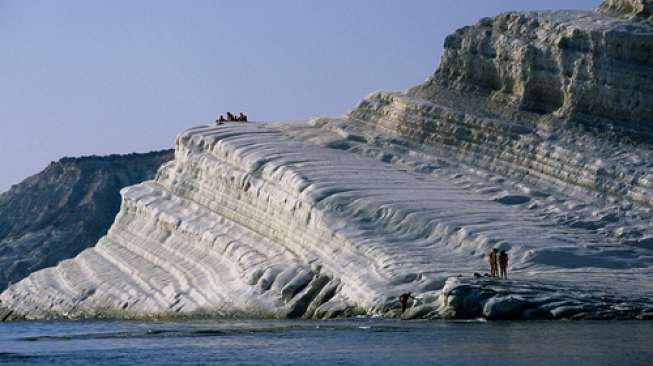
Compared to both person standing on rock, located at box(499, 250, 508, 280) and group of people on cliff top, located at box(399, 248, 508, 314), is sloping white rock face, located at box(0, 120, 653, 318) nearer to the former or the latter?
group of people on cliff top, located at box(399, 248, 508, 314)

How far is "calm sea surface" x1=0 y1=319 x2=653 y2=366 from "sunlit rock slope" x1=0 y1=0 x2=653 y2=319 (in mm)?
2727

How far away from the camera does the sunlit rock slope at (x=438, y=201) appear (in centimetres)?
4738

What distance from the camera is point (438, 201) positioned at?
174 feet

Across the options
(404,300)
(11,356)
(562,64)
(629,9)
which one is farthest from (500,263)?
(629,9)

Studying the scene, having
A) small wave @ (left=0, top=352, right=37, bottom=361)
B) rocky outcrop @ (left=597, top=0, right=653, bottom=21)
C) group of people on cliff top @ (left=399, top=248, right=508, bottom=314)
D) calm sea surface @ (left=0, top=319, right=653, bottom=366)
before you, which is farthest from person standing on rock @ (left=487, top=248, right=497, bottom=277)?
rocky outcrop @ (left=597, top=0, right=653, bottom=21)

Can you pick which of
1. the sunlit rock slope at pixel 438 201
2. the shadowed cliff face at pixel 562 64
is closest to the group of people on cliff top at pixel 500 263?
the sunlit rock slope at pixel 438 201

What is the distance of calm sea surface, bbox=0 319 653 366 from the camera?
33.4 m

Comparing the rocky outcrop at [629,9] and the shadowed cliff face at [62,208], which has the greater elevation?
the rocky outcrop at [629,9]

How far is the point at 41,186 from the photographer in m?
127

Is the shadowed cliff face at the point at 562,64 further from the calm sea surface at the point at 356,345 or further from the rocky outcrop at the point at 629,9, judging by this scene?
the calm sea surface at the point at 356,345

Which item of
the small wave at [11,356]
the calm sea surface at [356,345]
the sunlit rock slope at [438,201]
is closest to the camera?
the calm sea surface at [356,345]

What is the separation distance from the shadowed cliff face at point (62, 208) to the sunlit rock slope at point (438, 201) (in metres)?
43.2

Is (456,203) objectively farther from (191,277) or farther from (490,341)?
(490,341)

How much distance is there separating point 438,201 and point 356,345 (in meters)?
16.4
